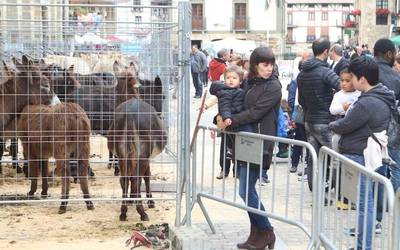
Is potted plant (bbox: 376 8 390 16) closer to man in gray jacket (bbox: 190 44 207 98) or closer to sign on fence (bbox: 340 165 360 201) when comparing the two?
man in gray jacket (bbox: 190 44 207 98)

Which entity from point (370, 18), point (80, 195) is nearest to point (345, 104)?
point (80, 195)

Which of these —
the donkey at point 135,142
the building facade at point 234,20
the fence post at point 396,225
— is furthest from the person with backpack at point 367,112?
the building facade at point 234,20

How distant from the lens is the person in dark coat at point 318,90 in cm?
812

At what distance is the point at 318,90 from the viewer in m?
8.20

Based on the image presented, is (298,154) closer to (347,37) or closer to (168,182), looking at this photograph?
(168,182)

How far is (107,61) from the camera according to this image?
11.2 m

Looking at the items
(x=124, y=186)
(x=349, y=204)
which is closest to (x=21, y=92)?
(x=124, y=186)

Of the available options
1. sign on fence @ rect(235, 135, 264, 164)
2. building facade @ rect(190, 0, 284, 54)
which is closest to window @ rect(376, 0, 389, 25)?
building facade @ rect(190, 0, 284, 54)

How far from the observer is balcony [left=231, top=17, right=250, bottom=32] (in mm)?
83000

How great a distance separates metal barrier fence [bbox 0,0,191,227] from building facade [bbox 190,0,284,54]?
7211 cm

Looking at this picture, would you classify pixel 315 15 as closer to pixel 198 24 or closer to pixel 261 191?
pixel 198 24

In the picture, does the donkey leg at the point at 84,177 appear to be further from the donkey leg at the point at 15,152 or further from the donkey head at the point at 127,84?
the donkey leg at the point at 15,152

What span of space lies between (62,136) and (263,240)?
301 centimetres

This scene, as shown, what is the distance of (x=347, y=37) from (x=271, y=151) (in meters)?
98.7
